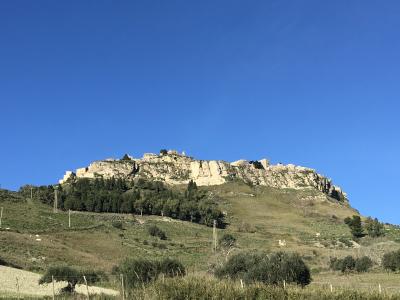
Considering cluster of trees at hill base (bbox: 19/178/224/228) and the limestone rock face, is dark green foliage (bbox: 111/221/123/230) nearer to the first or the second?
cluster of trees at hill base (bbox: 19/178/224/228)

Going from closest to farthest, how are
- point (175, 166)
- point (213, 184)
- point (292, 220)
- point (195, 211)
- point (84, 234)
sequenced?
point (84, 234) < point (195, 211) < point (292, 220) < point (213, 184) < point (175, 166)

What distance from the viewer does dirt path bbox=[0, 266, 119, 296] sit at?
1308 inches

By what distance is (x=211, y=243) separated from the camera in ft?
314

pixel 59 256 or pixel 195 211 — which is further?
pixel 195 211

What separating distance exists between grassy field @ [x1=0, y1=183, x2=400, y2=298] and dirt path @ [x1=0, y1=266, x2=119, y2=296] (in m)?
7.27

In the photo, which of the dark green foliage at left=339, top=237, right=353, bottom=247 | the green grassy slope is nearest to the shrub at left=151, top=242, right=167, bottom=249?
the green grassy slope

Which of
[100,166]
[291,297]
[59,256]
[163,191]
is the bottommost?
[291,297]

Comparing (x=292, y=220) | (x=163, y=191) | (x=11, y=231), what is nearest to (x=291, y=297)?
(x=11, y=231)

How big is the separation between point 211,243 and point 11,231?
35.2 meters

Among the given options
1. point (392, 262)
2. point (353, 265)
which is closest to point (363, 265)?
point (353, 265)

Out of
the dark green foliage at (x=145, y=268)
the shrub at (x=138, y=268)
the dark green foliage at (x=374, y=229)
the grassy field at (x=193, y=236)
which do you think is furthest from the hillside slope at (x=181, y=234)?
the shrub at (x=138, y=268)

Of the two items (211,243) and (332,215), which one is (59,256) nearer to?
(211,243)

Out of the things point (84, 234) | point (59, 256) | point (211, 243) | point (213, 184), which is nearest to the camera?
point (59, 256)

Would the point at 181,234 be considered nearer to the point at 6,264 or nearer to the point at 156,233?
the point at 156,233
